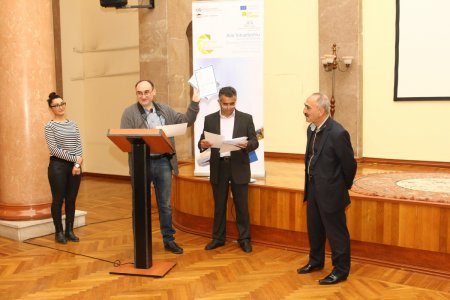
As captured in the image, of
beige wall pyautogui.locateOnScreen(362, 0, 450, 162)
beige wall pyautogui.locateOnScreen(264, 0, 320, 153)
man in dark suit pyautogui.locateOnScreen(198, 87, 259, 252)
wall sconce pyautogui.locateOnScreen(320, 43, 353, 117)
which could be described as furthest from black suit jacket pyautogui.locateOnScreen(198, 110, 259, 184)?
beige wall pyautogui.locateOnScreen(264, 0, 320, 153)

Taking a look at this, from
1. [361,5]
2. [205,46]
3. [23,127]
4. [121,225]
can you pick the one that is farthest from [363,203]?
[361,5]

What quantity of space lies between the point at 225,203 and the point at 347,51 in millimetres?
4110

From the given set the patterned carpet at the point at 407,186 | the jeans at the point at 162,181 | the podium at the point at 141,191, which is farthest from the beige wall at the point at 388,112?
the podium at the point at 141,191

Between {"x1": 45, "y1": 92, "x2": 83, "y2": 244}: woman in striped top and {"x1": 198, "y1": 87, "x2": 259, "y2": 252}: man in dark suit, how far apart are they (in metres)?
1.32

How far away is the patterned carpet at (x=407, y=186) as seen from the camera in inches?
190

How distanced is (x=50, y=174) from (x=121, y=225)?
133cm

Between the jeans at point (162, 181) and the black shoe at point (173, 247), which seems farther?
the black shoe at point (173, 247)

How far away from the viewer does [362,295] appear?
3990 mm

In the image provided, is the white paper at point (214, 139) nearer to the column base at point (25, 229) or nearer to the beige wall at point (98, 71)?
the column base at point (25, 229)

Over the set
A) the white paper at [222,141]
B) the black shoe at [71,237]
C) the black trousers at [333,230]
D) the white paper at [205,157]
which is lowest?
the black shoe at [71,237]

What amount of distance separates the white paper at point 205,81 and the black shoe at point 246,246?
1545 mm

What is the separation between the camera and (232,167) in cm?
510

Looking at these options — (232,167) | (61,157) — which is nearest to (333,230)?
(232,167)

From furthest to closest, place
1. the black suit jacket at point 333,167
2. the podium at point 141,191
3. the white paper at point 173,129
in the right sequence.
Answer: the white paper at point 173,129, the podium at point 141,191, the black suit jacket at point 333,167
